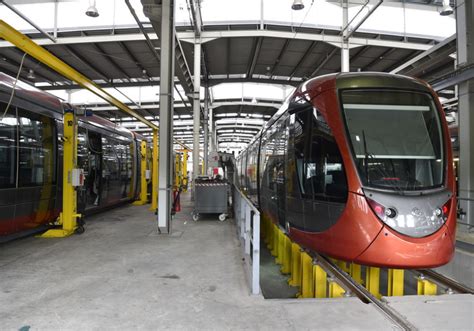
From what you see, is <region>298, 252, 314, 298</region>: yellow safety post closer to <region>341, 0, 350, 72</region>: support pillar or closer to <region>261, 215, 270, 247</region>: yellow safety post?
<region>261, 215, 270, 247</region>: yellow safety post

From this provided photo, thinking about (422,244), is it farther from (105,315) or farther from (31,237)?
(31,237)

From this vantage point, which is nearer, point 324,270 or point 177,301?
point 177,301

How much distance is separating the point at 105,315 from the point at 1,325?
0.93 metres

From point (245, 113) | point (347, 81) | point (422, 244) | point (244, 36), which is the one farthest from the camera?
point (245, 113)

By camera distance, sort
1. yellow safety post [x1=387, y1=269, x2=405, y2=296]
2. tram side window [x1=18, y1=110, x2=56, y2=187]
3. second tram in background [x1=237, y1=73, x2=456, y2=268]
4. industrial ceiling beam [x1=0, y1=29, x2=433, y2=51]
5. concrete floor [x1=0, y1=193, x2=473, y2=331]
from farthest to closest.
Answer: industrial ceiling beam [x1=0, y1=29, x2=433, y2=51], tram side window [x1=18, y1=110, x2=56, y2=187], yellow safety post [x1=387, y1=269, x2=405, y2=296], second tram in background [x1=237, y1=73, x2=456, y2=268], concrete floor [x1=0, y1=193, x2=473, y2=331]

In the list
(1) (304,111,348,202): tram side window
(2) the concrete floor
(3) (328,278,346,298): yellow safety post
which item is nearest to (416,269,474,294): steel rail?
(2) the concrete floor

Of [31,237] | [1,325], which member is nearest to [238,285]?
[1,325]

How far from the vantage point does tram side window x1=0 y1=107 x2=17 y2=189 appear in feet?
18.2

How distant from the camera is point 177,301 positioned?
3598 mm

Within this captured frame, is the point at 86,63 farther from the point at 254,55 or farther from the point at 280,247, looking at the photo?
the point at 280,247

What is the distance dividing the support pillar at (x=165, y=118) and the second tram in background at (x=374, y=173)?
3.62m

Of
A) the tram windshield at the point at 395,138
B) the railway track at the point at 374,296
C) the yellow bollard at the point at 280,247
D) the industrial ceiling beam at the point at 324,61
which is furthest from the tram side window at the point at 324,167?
the industrial ceiling beam at the point at 324,61

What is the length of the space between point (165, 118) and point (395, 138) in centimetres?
510

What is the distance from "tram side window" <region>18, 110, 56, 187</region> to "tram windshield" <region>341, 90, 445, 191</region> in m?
5.83
